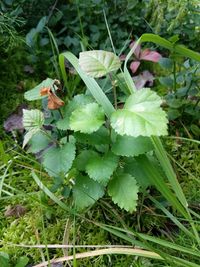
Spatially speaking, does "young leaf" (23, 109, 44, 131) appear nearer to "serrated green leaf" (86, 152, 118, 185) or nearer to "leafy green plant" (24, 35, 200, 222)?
"leafy green plant" (24, 35, 200, 222)

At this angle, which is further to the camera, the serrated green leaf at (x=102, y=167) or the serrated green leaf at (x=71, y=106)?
the serrated green leaf at (x=71, y=106)

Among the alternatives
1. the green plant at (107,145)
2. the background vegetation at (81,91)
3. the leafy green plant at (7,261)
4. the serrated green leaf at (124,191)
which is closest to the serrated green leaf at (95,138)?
the green plant at (107,145)

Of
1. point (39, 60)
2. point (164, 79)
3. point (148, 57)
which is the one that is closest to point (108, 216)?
point (164, 79)

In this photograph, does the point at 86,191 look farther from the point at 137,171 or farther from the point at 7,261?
the point at 7,261

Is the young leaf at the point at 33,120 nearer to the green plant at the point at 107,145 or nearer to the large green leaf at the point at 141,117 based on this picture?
the green plant at the point at 107,145

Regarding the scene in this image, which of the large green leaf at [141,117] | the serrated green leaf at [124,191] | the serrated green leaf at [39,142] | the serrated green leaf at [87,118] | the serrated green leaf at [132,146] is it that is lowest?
the serrated green leaf at [124,191]

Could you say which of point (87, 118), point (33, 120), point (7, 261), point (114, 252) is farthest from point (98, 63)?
point (7, 261)
